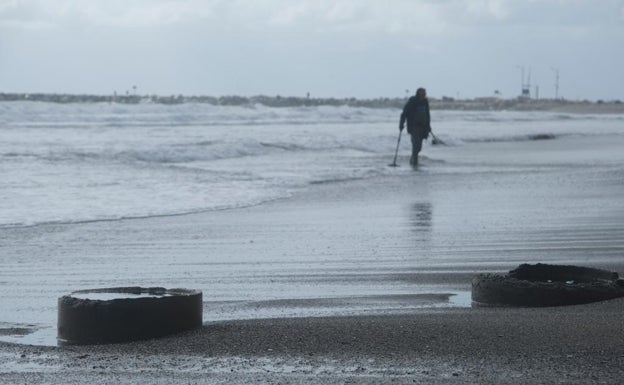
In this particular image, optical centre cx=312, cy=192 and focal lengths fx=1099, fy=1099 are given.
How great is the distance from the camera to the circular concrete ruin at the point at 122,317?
19.7 ft

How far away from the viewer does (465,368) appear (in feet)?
17.0

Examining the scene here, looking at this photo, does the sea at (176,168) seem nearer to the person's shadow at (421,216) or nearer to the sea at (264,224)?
the sea at (264,224)

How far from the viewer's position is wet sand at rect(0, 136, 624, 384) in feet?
17.2

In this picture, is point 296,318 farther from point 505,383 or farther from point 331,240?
point 331,240

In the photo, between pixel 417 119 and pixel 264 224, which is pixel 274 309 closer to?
pixel 264 224

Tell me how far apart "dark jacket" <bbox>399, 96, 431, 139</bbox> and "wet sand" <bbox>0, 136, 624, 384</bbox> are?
29.5ft

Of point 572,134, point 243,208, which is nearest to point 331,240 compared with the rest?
point 243,208

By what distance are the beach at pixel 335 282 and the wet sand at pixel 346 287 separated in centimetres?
2

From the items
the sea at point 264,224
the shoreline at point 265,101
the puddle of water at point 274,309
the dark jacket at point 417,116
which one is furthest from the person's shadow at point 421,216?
the shoreline at point 265,101

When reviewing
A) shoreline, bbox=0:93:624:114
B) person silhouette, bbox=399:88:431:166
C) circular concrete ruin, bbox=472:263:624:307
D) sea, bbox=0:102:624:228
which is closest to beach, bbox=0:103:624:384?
circular concrete ruin, bbox=472:263:624:307

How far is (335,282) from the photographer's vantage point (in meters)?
8.34

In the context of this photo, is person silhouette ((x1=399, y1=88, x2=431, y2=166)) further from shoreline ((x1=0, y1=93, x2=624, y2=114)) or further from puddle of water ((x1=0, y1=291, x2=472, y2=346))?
shoreline ((x1=0, y1=93, x2=624, y2=114))

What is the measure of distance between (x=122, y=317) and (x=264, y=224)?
703cm

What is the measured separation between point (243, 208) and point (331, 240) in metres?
4.16
